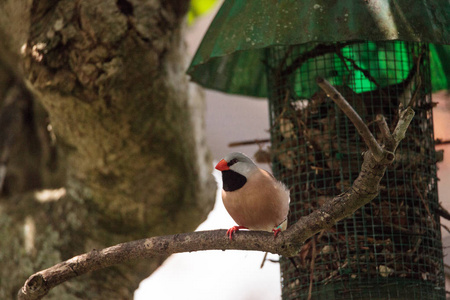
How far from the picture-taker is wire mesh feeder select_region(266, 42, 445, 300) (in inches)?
152

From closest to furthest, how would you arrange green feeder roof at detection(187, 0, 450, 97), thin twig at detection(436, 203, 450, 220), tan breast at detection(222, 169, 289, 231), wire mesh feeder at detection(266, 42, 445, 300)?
1. green feeder roof at detection(187, 0, 450, 97)
2. tan breast at detection(222, 169, 289, 231)
3. wire mesh feeder at detection(266, 42, 445, 300)
4. thin twig at detection(436, 203, 450, 220)

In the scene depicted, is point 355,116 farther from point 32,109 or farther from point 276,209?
point 32,109

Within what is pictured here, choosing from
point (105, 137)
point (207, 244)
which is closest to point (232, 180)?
point (207, 244)

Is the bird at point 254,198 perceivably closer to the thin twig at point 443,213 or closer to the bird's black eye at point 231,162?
the bird's black eye at point 231,162

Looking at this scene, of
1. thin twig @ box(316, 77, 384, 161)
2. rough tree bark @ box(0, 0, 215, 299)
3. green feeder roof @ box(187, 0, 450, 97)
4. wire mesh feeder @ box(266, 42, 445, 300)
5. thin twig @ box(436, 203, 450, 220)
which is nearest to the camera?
thin twig @ box(316, 77, 384, 161)

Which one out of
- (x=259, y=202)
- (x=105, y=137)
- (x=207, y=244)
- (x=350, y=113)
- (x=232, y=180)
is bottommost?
(x=207, y=244)

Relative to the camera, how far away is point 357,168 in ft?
13.1

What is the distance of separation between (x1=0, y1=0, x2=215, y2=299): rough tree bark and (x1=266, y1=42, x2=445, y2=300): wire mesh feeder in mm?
700

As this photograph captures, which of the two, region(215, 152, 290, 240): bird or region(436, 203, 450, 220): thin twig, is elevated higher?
region(215, 152, 290, 240): bird

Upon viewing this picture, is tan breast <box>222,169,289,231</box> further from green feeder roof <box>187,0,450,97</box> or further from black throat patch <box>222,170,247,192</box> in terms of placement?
green feeder roof <box>187,0,450,97</box>

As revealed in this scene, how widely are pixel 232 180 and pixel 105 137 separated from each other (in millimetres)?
1088

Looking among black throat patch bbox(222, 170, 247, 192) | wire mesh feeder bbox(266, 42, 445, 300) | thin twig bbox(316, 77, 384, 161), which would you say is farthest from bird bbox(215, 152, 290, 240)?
thin twig bbox(316, 77, 384, 161)

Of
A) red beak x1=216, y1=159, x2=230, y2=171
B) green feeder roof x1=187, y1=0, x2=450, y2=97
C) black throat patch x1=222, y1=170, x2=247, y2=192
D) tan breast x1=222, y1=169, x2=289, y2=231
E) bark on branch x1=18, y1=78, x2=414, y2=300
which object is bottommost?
bark on branch x1=18, y1=78, x2=414, y2=300

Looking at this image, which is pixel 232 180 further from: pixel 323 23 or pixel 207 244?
pixel 323 23
